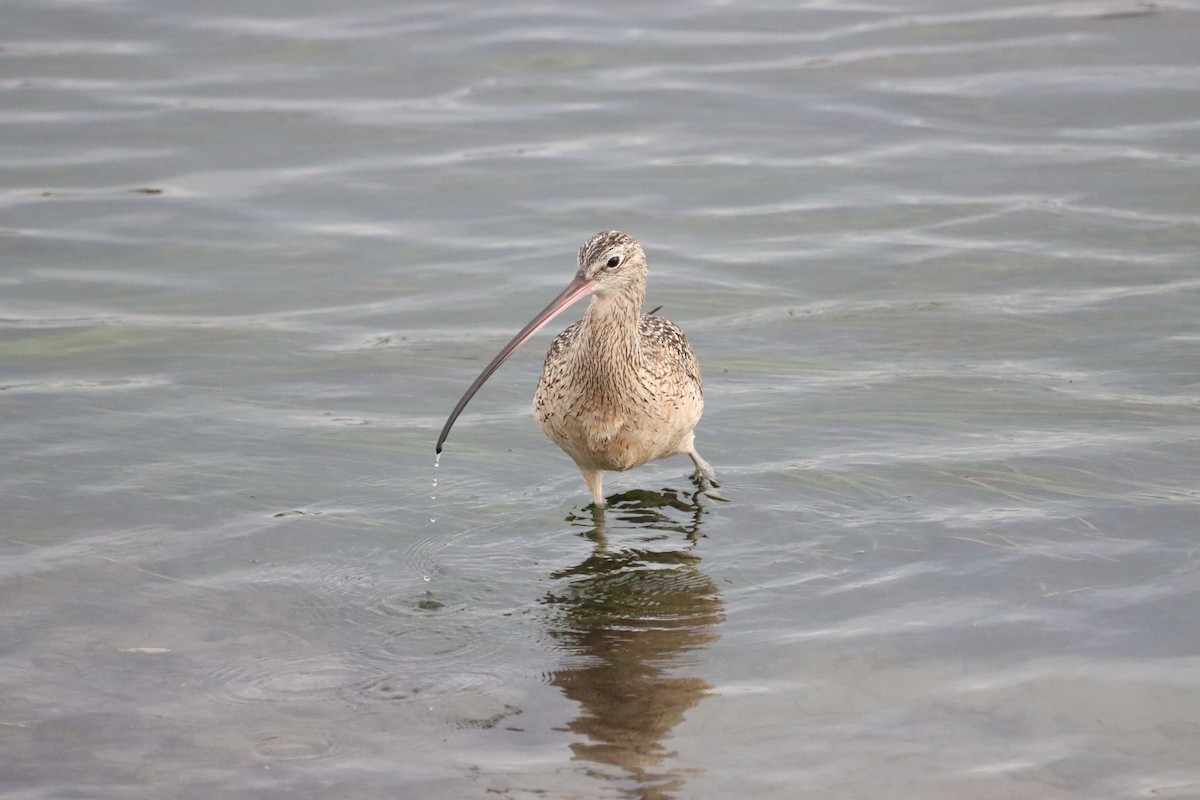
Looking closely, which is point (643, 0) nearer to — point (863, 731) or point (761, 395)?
point (761, 395)

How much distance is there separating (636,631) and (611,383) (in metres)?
1.34

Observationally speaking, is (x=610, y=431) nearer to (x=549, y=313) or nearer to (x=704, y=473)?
(x=549, y=313)

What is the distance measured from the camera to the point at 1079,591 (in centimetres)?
637

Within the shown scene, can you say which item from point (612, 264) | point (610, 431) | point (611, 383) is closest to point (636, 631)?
point (610, 431)

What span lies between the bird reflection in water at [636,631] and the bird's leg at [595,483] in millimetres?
83

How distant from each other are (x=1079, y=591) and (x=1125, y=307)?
4.05m

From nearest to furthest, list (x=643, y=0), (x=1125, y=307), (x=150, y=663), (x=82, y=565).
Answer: (x=150, y=663)
(x=82, y=565)
(x=1125, y=307)
(x=643, y=0)

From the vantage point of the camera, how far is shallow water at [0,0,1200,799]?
545 centimetres

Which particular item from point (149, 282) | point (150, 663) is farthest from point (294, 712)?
point (149, 282)

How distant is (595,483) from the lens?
7.54 m

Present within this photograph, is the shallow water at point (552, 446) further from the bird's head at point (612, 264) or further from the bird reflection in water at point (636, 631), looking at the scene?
the bird's head at point (612, 264)

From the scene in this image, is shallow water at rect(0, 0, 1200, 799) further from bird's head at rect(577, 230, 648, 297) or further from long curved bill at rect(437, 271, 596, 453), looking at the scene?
bird's head at rect(577, 230, 648, 297)

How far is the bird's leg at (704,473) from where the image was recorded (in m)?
7.84

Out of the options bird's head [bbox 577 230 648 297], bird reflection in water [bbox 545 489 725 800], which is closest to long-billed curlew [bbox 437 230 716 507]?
bird's head [bbox 577 230 648 297]
